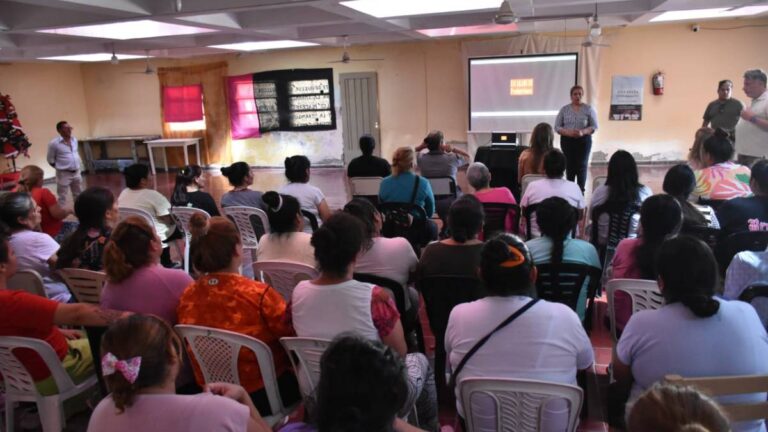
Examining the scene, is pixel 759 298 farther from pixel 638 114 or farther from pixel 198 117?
pixel 198 117

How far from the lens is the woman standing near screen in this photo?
6230 millimetres

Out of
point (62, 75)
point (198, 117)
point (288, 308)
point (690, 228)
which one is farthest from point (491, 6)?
point (62, 75)

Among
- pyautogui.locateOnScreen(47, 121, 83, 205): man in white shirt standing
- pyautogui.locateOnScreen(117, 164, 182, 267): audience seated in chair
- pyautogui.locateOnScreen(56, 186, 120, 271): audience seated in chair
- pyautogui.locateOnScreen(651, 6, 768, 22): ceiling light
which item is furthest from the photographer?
pyautogui.locateOnScreen(47, 121, 83, 205): man in white shirt standing

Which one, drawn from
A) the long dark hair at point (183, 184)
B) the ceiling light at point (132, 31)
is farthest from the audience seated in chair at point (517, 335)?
the ceiling light at point (132, 31)

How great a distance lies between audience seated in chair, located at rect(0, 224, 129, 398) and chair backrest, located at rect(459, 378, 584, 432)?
137cm

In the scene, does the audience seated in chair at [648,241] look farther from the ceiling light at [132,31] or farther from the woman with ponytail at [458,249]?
the ceiling light at [132,31]

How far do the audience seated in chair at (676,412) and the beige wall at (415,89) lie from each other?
29.0 feet

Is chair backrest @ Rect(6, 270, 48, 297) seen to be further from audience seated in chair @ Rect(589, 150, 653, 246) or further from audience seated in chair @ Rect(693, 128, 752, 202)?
audience seated in chair @ Rect(693, 128, 752, 202)

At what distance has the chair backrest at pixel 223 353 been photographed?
6.17 feet

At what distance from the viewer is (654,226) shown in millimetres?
2365

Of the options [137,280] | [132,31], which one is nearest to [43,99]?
[132,31]

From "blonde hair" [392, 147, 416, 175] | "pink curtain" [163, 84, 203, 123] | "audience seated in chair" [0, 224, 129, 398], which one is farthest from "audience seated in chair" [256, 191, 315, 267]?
"pink curtain" [163, 84, 203, 123]

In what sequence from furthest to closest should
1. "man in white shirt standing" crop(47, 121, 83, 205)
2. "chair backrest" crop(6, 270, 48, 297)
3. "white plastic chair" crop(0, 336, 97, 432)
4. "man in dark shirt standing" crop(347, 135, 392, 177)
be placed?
"man in white shirt standing" crop(47, 121, 83, 205) → "man in dark shirt standing" crop(347, 135, 392, 177) → "chair backrest" crop(6, 270, 48, 297) → "white plastic chair" crop(0, 336, 97, 432)

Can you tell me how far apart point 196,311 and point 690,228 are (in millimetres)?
2469
